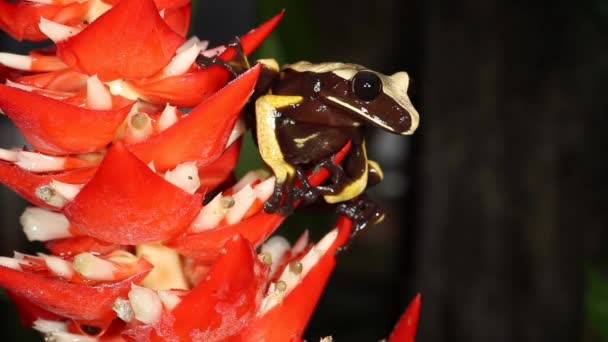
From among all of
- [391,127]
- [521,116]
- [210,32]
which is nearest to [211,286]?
[391,127]

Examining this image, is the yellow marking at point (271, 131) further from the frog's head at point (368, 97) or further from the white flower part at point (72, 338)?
the white flower part at point (72, 338)

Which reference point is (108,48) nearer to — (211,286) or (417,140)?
(211,286)

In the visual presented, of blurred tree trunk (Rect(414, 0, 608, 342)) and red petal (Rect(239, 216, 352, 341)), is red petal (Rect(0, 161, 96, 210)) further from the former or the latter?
blurred tree trunk (Rect(414, 0, 608, 342))

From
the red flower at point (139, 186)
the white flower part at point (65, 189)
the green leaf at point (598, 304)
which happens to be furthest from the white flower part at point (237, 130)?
the green leaf at point (598, 304)

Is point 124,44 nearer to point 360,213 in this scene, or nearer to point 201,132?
point 201,132

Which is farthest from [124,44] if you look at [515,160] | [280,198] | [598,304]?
[515,160]
